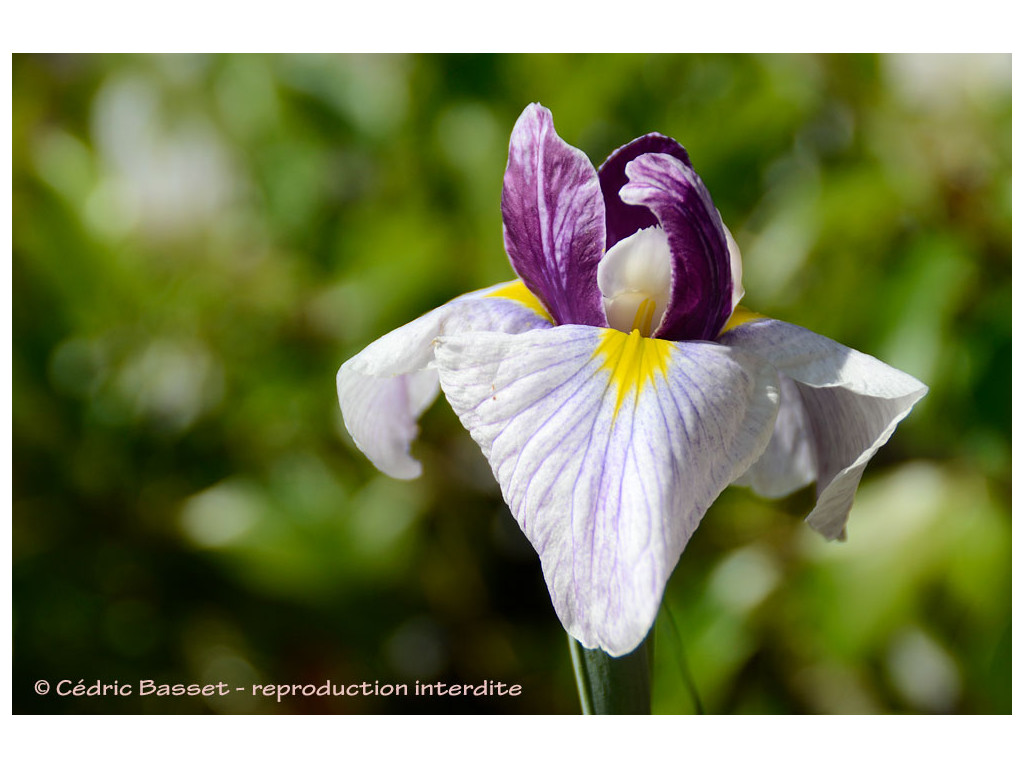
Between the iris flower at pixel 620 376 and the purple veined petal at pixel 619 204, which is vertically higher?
the purple veined petal at pixel 619 204

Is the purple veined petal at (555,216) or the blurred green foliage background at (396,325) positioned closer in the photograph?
the purple veined petal at (555,216)

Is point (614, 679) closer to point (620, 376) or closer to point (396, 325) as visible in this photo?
point (620, 376)

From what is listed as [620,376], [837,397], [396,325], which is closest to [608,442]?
[620,376]

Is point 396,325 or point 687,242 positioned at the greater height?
point 687,242

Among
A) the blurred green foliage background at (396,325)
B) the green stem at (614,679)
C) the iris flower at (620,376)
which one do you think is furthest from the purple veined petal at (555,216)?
the blurred green foliage background at (396,325)

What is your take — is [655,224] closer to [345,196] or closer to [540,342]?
[540,342]

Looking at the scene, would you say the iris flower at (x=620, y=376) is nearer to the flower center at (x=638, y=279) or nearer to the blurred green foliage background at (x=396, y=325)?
the flower center at (x=638, y=279)

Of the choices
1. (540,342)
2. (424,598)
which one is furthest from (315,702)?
(540,342)
